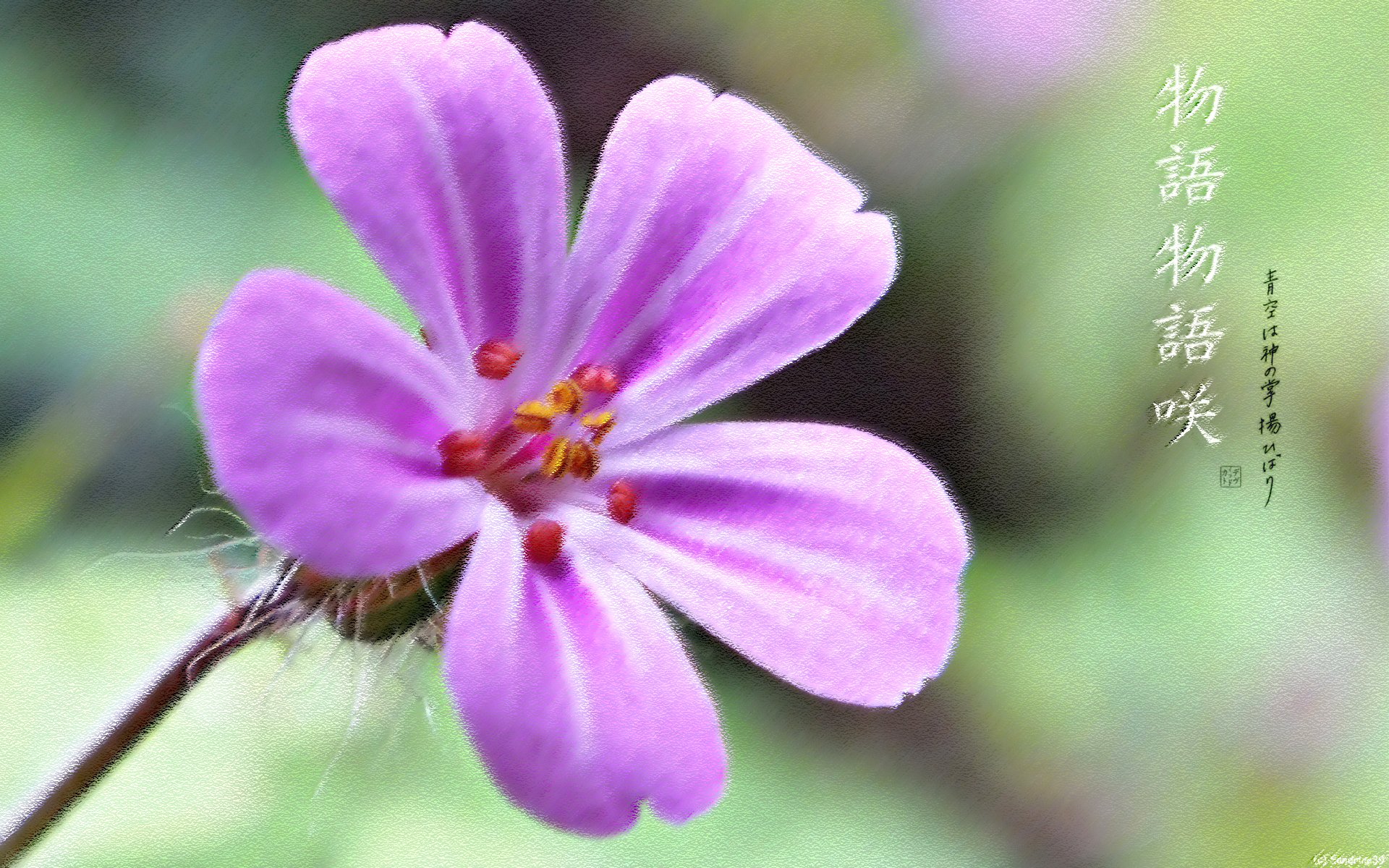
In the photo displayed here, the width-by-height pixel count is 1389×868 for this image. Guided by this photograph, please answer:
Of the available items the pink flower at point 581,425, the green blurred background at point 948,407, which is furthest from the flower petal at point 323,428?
the green blurred background at point 948,407

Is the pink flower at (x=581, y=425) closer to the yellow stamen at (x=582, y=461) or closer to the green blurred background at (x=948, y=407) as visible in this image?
the yellow stamen at (x=582, y=461)

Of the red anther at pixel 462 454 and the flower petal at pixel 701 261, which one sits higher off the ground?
the flower petal at pixel 701 261

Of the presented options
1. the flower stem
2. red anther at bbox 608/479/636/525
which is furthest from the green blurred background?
red anther at bbox 608/479/636/525

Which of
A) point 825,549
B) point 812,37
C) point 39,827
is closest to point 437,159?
point 825,549

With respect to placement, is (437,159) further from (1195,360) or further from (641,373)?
(1195,360)

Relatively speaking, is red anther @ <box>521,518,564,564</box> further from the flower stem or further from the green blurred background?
the green blurred background

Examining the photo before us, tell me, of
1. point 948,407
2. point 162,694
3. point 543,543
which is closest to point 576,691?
point 543,543

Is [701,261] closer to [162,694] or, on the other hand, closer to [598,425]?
[598,425]
